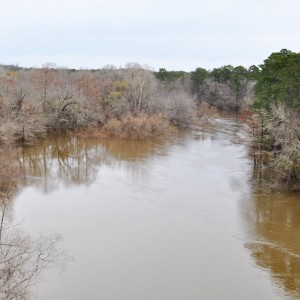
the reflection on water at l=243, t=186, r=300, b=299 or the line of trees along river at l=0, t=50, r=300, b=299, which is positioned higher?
the line of trees along river at l=0, t=50, r=300, b=299

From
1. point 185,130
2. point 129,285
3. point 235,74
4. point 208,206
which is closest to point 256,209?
point 208,206

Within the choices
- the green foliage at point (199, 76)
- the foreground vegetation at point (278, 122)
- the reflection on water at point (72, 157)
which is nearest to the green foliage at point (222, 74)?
the green foliage at point (199, 76)

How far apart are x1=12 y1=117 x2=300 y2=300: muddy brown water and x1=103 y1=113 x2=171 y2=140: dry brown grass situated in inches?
351

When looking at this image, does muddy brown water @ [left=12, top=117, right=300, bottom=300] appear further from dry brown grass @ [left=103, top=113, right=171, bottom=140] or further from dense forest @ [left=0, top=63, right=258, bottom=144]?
dry brown grass @ [left=103, top=113, right=171, bottom=140]

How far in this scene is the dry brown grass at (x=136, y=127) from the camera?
1724 inches

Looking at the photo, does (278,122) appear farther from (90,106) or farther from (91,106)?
(91,106)

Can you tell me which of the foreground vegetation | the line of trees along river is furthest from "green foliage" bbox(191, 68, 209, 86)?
the foreground vegetation

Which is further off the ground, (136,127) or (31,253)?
(136,127)

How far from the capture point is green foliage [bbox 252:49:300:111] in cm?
3091

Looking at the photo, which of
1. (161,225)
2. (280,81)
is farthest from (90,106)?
(161,225)

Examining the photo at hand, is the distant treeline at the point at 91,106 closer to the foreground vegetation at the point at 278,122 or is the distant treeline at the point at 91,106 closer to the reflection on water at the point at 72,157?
the reflection on water at the point at 72,157

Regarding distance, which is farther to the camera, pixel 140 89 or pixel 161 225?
pixel 140 89

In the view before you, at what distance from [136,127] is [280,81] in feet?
53.7

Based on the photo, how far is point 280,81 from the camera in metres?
33.2
